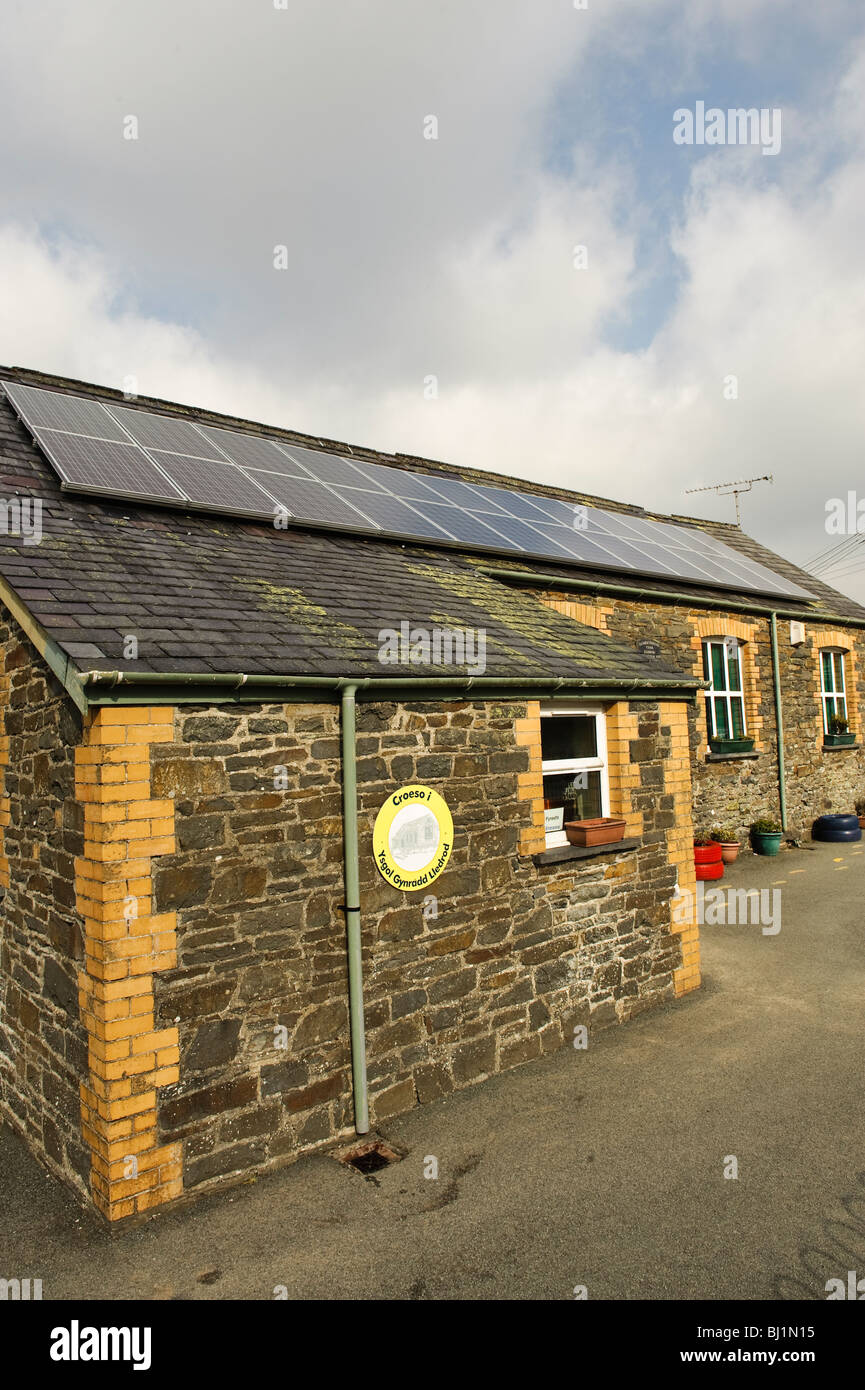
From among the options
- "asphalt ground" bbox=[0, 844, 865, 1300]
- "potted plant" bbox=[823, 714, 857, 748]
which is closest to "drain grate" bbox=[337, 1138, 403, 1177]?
"asphalt ground" bbox=[0, 844, 865, 1300]

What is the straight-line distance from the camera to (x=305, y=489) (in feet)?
32.3

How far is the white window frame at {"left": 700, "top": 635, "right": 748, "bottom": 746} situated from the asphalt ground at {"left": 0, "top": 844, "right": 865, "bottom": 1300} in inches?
324

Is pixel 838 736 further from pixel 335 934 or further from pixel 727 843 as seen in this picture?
pixel 335 934

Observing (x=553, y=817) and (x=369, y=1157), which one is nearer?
(x=369, y=1157)

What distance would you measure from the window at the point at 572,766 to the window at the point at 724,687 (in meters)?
7.45

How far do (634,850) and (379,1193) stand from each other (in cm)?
386

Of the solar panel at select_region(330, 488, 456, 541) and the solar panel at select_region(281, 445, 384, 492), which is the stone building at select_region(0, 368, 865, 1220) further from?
the solar panel at select_region(281, 445, 384, 492)

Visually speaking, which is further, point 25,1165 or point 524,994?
point 524,994

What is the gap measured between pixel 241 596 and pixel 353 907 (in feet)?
8.44

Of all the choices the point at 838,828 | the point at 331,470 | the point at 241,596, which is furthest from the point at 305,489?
the point at 838,828

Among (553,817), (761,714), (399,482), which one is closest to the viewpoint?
(553,817)
